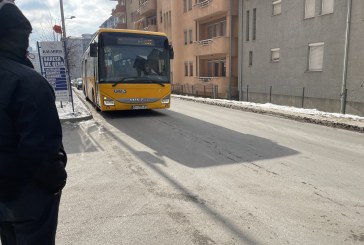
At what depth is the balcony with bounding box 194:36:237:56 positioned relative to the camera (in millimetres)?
24859

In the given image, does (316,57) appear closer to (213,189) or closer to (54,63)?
(54,63)

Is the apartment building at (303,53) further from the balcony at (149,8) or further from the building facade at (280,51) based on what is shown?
the balcony at (149,8)

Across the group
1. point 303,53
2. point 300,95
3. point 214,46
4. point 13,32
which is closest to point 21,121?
point 13,32

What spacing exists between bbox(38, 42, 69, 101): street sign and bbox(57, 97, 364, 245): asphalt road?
4.80 metres

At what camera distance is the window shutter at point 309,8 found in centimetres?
1665

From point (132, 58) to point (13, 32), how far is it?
1045 centimetres

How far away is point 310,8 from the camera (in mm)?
16844

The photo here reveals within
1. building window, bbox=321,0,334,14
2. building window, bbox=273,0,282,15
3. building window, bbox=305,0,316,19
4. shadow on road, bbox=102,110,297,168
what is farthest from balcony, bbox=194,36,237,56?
shadow on road, bbox=102,110,297,168

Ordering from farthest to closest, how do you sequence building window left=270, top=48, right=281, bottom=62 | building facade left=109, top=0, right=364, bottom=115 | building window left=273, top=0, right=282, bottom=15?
building window left=270, top=48, right=281, bottom=62
building window left=273, top=0, right=282, bottom=15
building facade left=109, top=0, right=364, bottom=115

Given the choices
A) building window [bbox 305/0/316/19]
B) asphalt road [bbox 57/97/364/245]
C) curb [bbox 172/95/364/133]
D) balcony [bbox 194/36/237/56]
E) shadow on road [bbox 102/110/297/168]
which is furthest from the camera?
balcony [bbox 194/36/237/56]

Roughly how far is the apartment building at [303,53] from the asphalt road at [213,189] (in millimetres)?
6770

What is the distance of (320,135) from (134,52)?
24.3ft

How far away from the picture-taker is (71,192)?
4938 millimetres

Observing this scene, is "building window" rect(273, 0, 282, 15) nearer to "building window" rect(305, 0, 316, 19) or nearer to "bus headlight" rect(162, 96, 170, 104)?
"building window" rect(305, 0, 316, 19)
